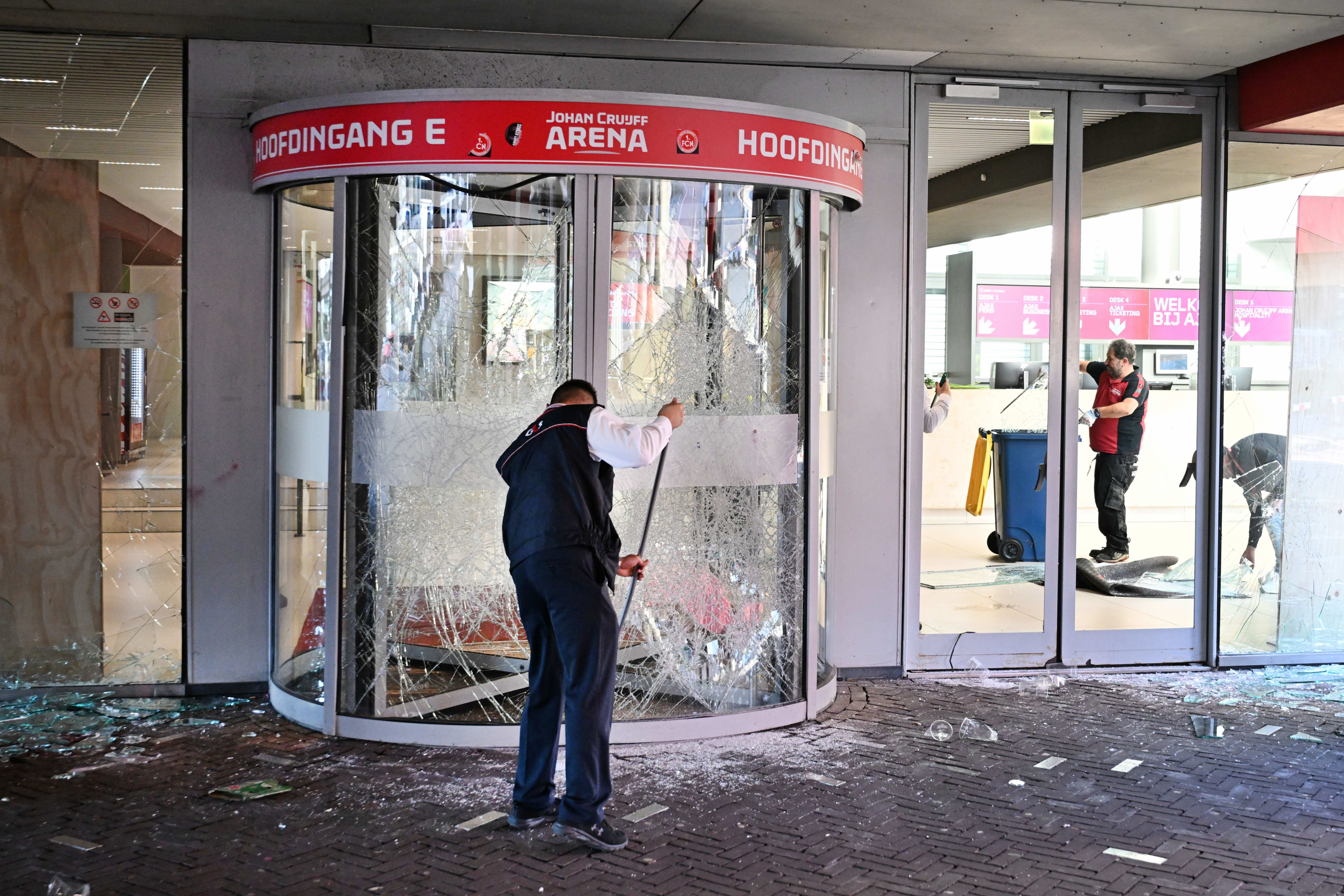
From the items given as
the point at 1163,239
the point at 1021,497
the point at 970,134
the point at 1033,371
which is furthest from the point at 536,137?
the point at 1163,239

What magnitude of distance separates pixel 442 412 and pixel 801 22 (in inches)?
97.4

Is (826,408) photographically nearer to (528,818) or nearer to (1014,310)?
(1014,310)

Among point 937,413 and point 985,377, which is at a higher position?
point 985,377

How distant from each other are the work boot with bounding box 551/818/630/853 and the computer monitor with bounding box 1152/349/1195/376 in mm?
4197

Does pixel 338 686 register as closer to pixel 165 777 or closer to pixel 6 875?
pixel 165 777

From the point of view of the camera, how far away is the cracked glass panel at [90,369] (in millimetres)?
5715

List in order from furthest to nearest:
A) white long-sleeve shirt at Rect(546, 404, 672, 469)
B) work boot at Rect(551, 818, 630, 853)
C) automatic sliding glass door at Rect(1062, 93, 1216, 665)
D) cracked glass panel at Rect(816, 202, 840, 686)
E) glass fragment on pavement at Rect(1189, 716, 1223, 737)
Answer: automatic sliding glass door at Rect(1062, 93, 1216, 665) < cracked glass panel at Rect(816, 202, 840, 686) < glass fragment on pavement at Rect(1189, 716, 1223, 737) < white long-sleeve shirt at Rect(546, 404, 672, 469) < work boot at Rect(551, 818, 630, 853)

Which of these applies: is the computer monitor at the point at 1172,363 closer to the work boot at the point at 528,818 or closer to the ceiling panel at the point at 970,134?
the ceiling panel at the point at 970,134

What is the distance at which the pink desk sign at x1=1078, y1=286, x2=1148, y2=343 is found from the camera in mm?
6559

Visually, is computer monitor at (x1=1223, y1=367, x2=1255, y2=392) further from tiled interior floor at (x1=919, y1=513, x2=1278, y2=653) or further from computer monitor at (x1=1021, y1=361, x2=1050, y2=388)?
computer monitor at (x1=1021, y1=361, x2=1050, y2=388)

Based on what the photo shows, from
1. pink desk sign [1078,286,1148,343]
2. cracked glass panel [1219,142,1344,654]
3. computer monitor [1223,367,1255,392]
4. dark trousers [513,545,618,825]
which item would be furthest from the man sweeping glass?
cracked glass panel [1219,142,1344,654]

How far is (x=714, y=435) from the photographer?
5.25 m

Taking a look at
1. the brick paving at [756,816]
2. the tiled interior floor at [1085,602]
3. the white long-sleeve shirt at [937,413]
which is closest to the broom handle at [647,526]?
the brick paving at [756,816]

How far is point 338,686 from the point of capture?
206 inches
